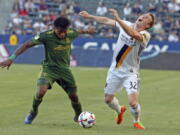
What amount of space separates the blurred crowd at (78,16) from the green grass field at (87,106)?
1037 cm

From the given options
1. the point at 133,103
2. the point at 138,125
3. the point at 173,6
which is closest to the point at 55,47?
the point at 133,103

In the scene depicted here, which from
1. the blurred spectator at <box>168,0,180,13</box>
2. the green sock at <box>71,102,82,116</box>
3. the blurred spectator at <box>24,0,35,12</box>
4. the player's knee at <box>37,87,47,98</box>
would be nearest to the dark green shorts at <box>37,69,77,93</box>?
the player's knee at <box>37,87,47,98</box>

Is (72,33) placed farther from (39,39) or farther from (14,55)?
(14,55)

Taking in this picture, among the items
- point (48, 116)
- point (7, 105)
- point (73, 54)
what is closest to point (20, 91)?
point (7, 105)

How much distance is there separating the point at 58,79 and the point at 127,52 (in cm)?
152

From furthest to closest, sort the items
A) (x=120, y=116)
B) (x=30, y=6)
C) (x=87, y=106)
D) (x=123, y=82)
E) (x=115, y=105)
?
(x=30, y=6) < (x=87, y=106) < (x=120, y=116) < (x=115, y=105) < (x=123, y=82)

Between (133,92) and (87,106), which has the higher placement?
(133,92)

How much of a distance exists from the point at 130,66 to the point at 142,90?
879 centimetres

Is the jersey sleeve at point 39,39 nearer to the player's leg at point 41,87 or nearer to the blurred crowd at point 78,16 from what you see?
the player's leg at point 41,87

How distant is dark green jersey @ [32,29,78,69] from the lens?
12.4 m

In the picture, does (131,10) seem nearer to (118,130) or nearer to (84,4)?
(84,4)

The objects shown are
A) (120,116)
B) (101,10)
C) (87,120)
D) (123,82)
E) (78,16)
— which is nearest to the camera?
(87,120)

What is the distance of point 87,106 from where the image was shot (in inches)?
645

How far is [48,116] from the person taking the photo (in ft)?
46.6
